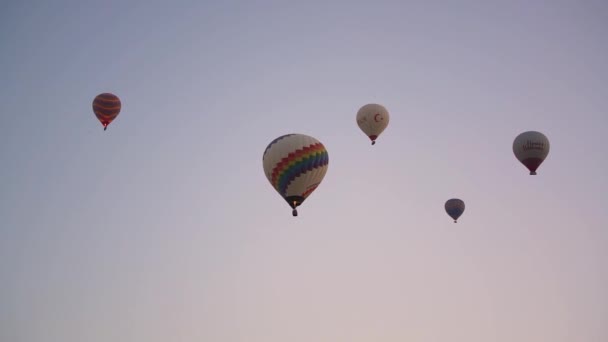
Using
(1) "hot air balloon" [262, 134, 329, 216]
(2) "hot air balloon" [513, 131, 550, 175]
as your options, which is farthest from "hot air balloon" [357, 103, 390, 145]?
(1) "hot air balloon" [262, 134, 329, 216]

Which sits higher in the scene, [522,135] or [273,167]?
[522,135]

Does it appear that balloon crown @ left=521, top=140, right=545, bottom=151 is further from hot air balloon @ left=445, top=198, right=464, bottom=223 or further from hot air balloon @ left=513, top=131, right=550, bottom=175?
hot air balloon @ left=445, top=198, right=464, bottom=223

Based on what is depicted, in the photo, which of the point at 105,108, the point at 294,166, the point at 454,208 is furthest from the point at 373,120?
the point at 105,108

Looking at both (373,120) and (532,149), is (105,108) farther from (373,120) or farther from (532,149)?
(532,149)

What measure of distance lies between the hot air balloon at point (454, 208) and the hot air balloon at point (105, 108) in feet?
111

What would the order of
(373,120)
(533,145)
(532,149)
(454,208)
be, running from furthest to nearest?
(454,208) → (373,120) → (533,145) → (532,149)

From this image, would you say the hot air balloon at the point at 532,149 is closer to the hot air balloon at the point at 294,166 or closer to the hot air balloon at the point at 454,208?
the hot air balloon at the point at 454,208

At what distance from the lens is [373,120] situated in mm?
53219

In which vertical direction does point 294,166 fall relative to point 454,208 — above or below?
below

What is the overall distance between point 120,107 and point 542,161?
3918 cm

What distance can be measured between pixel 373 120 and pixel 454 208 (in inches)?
530

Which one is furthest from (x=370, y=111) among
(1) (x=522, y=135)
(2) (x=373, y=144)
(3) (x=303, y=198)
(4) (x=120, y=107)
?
(4) (x=120, y=107)

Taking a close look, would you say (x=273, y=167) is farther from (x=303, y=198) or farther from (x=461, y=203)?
(x=461, y=203)

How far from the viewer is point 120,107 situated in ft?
188
